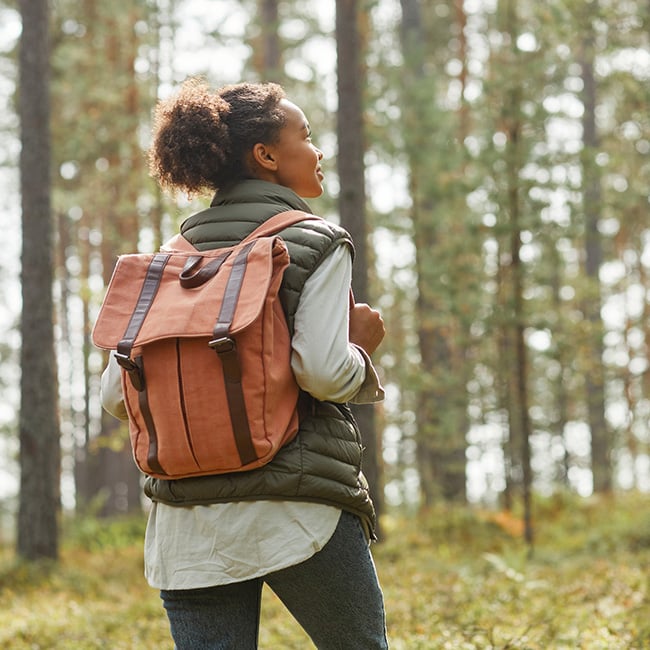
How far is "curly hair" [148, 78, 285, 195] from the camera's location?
2684mm

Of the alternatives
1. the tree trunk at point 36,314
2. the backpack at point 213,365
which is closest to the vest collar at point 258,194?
the backpack at point 213,365

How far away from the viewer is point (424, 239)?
15672 millimetres

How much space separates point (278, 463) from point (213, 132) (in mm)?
953

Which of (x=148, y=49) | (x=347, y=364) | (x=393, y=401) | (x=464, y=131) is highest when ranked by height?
(x=148, y=49)

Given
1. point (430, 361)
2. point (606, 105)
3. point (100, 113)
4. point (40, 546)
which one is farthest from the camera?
point (606, 105)

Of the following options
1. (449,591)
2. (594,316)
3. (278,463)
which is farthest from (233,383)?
(594,316)

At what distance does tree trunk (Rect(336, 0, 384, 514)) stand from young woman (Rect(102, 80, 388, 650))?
707cm

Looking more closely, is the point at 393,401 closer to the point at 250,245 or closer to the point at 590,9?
the point at 590,9

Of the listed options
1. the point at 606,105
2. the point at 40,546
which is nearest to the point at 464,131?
the point at 606,105

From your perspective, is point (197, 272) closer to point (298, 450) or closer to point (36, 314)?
point (298, 450)

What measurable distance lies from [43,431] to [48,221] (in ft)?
7.87

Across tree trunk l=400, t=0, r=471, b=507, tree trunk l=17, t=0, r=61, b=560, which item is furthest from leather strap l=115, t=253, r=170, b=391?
tree trunk l=400, t=0, r=471, b=507

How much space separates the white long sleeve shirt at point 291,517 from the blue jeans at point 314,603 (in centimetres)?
7

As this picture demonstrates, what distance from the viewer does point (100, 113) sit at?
18297mm
